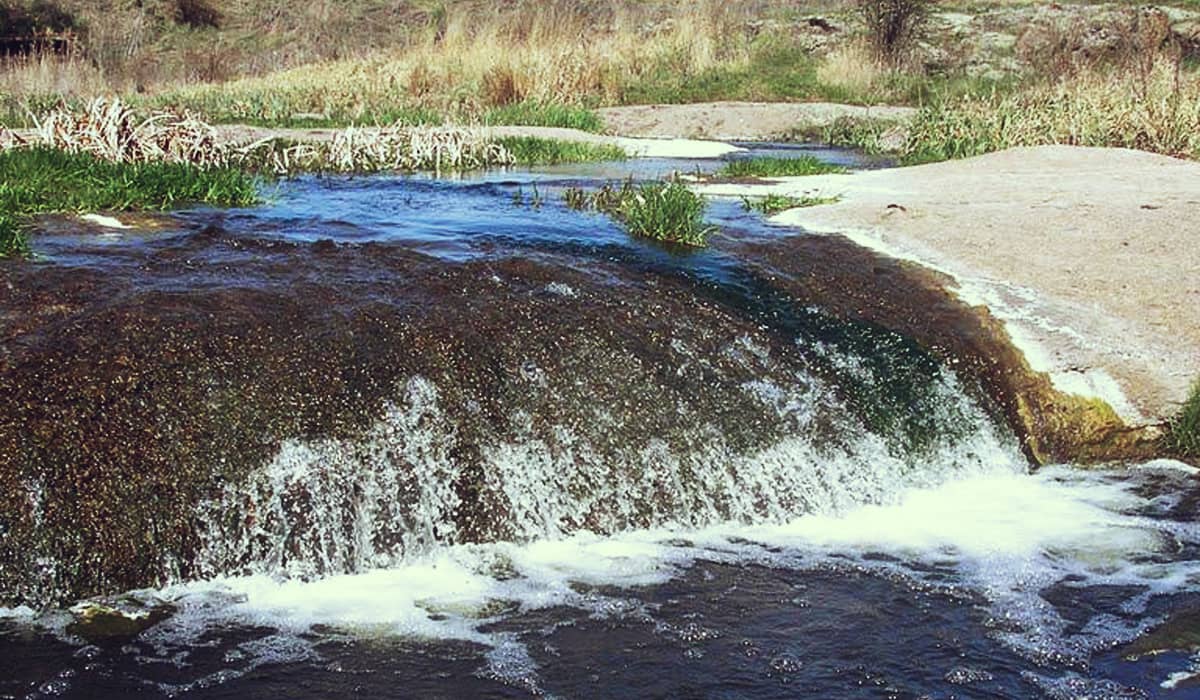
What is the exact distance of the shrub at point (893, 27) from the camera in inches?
1100

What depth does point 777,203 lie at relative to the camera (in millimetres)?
11648

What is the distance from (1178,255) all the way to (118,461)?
770 centimetres

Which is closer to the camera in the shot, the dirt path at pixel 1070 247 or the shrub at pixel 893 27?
the dirt path at pixel 1070 247

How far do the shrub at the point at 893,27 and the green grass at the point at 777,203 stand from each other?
17061mm

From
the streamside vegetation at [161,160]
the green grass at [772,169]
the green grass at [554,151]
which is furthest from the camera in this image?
the green grass at [554,151]

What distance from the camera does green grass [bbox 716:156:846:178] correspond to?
47.9ft

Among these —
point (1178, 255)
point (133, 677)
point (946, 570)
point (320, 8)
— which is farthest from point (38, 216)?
point (320, 8)

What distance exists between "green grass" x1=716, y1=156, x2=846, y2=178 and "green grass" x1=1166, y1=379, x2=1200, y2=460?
7.47 m

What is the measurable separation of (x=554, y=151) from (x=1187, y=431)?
10821 millimetres

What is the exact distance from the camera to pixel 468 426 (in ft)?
20.3

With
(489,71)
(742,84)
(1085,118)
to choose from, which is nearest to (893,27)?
(742,84)

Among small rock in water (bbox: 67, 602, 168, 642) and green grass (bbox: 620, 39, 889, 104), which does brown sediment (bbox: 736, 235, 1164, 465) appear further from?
green grass (bbox: 620, 39, 889, 104)

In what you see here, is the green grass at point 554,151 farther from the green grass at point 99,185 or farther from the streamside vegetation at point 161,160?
the green grass at point 99,185

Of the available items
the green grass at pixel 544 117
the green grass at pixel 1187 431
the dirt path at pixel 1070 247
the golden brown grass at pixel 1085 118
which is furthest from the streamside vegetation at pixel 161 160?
the green grass at pixel 1187 431
